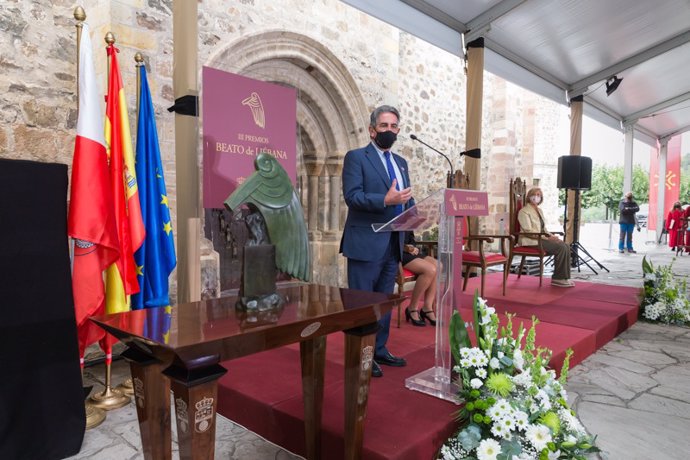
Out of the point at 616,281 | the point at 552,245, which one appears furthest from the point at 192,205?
the point at 616,281

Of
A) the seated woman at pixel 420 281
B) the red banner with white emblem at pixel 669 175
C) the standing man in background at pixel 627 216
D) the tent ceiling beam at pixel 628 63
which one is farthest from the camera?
the red banner with white emblem at pixel 669 175

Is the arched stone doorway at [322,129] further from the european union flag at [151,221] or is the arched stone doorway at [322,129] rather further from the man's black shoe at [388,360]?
the man's black shoe at [388,360]

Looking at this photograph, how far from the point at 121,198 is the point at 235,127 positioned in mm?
1297

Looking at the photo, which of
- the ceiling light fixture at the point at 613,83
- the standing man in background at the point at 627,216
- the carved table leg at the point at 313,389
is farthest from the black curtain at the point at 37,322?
the standing man in background at the point at 627,216

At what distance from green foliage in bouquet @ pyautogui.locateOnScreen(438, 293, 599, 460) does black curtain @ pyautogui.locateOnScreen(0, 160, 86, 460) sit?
1.67 meters

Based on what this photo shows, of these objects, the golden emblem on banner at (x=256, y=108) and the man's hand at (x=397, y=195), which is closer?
the man's hand at (x=397, y=195)

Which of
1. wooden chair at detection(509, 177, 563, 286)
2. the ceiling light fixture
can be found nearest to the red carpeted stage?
wooden chair at detection(509, 177, 563, 286)

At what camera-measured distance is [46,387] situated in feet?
6.49

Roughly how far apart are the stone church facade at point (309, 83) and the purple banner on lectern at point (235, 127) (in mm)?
330

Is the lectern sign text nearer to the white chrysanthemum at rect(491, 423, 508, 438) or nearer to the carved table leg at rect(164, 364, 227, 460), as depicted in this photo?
the white chrysanthemum at rect(491, 423, 508, 438)

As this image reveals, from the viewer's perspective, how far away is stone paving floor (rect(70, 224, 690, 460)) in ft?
6.84

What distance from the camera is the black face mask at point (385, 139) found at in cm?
243

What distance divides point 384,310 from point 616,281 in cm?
623

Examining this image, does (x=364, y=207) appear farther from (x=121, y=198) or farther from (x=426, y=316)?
(x=426, y=316)
